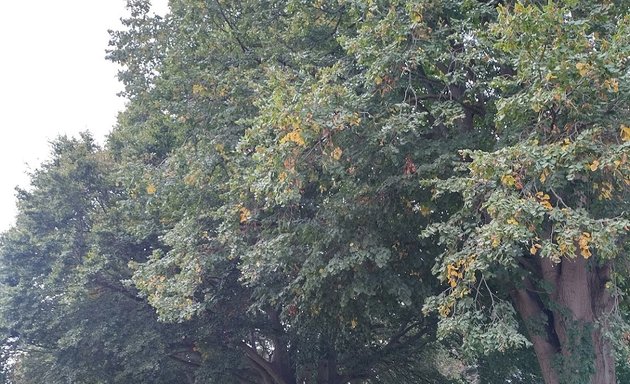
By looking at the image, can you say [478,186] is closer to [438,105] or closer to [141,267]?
[438,105]

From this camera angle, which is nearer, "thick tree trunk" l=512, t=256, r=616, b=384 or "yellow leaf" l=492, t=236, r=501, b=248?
"yellow leaf" l=492, t=236, r=501, b=248

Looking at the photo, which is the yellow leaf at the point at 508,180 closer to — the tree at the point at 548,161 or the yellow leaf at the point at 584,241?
the tree at the point at 548,161

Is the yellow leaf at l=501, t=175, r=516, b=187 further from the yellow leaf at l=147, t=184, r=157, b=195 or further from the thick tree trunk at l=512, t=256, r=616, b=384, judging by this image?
the yellow leaf at l=147, t=184, r=157, b=195

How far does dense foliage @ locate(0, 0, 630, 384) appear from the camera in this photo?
21.0 ft

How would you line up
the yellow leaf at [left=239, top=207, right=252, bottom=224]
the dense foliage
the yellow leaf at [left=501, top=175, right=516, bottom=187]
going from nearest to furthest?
the yellow leaf at [left=501, top=175, right=516, bottom=187], the dense foliage, the yellow leaf at [left=239, top=207, right=252, bottom=224]

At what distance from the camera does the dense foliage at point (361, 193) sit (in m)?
6.41

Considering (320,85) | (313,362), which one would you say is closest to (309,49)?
(320,85)

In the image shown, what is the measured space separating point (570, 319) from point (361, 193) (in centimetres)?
307

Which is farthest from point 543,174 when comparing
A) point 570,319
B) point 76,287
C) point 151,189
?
point 76,287

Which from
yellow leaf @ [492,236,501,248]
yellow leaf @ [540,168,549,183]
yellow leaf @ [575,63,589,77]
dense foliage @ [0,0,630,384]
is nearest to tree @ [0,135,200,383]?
dense foliage @ [0,0,630,384]

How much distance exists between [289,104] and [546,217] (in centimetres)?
302

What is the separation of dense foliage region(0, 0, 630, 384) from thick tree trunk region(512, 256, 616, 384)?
3 centimetres

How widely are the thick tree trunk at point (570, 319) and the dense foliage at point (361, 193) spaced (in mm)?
27

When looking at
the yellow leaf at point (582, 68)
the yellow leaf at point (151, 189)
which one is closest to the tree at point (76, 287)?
the yellow leaf at point (151, 189)
